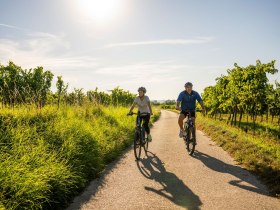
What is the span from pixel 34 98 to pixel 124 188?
5840mm

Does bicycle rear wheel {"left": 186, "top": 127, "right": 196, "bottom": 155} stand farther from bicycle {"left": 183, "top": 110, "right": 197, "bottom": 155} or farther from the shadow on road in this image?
the shadow on road

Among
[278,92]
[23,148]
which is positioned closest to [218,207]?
[23,148]

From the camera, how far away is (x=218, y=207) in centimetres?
472

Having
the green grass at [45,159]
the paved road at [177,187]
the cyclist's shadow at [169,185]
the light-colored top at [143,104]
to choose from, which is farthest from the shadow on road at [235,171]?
the green grass at [45,159]

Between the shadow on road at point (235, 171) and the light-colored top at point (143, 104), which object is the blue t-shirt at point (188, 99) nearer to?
the light-colored top at point (143, 104)

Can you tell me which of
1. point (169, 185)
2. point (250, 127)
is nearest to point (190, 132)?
point (169, 185)

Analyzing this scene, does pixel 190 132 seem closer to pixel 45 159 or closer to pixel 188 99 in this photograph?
pixel 188 99

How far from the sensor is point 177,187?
588 cm

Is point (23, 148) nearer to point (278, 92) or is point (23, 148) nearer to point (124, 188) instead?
point (124, 188)

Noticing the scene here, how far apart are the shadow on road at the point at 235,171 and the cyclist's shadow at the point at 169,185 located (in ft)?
4.09

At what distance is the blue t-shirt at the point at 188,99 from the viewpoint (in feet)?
31.6

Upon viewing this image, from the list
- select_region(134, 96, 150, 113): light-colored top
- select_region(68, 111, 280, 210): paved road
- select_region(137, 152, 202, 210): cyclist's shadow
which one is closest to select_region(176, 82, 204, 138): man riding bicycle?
select_region(134, 96, 150, 113): light-colored top

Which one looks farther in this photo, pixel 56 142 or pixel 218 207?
pixel 56 142

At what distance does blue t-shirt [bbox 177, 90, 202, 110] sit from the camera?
9.63 m
